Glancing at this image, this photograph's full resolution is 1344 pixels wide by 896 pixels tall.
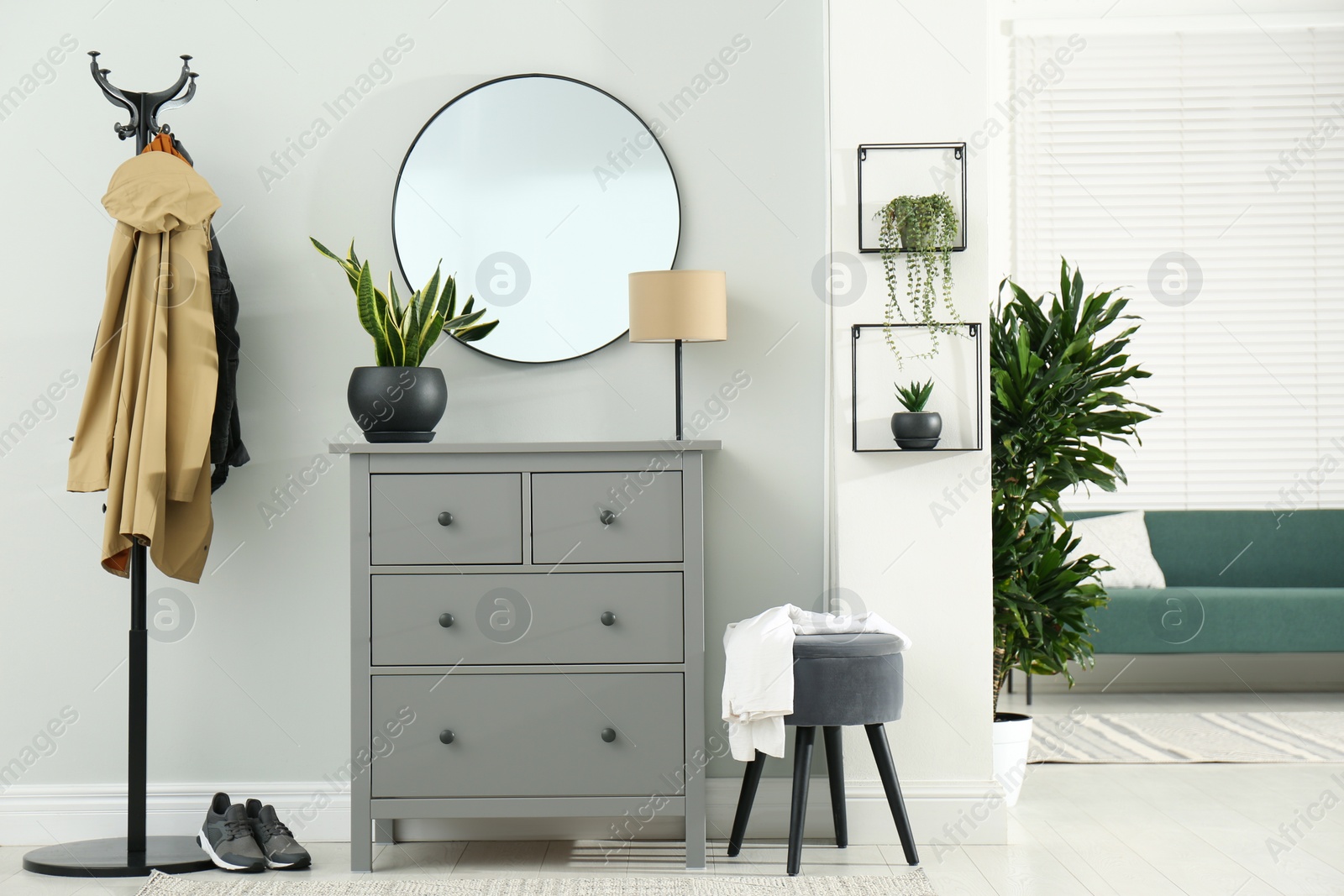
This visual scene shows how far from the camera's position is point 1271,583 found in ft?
14.8

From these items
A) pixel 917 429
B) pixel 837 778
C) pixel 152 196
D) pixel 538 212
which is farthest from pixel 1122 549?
pixel 152 196

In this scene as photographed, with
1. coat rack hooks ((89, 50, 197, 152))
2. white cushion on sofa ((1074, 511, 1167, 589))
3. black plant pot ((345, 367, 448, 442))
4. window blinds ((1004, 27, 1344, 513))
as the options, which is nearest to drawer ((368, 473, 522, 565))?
black plant pot ((345, 367, 448, 442))

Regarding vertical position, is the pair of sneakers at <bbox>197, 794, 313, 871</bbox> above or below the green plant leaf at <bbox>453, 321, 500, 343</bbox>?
below

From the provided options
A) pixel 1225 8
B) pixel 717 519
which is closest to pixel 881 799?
pixel 717 519

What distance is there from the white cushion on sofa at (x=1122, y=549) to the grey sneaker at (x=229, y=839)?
11.0 ft

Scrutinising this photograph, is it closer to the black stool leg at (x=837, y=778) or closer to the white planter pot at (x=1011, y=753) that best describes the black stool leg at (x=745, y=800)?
the black stool leg at (x=837, y=778)

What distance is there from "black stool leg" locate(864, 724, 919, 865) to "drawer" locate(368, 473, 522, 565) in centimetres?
95

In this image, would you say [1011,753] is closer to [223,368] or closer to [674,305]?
[674,305]

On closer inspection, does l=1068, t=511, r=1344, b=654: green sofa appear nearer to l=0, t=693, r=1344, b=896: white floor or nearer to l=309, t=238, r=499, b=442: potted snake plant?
l=0, t=693, r=1344, b=896: white floor

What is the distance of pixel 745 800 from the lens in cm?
246

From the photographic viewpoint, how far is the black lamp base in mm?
2385

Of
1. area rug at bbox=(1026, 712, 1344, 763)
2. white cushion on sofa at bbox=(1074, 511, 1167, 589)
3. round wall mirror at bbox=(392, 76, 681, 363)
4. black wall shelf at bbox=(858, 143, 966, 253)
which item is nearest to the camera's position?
black wall shelf at bbox=(858, 143, 966, 253)

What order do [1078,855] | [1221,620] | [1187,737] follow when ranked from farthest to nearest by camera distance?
[1221,620], [1187,737], [1078,855]

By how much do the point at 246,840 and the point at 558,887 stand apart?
2.61ft
